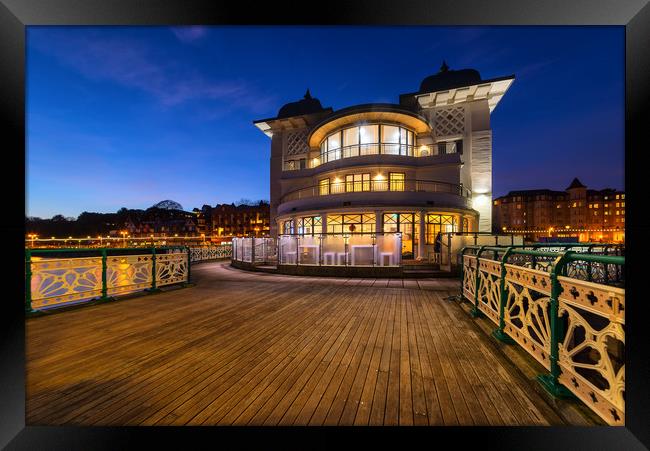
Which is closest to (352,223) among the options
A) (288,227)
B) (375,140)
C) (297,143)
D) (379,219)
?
(379,219)

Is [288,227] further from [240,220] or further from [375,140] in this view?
[240,220]

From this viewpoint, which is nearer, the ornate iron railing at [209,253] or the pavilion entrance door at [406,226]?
the pavilion entrance door at [406,226]

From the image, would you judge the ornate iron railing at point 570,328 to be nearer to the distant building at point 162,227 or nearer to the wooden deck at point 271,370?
the wooden deck at point 271,370

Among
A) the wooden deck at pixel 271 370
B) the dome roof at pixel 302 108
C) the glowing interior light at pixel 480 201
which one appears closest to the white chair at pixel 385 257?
the wooden deck at pixel 271 370

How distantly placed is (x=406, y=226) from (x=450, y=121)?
449 inches

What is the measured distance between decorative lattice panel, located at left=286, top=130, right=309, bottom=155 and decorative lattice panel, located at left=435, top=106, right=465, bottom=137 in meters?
12.3

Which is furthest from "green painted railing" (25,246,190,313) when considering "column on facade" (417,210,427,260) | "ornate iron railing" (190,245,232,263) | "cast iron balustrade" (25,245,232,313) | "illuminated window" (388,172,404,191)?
"illuminated window" (388,172,404,191)

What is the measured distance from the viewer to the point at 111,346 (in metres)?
3.87

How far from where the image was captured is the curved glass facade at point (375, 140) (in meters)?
20.1

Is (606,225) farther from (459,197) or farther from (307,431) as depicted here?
(307,431)
